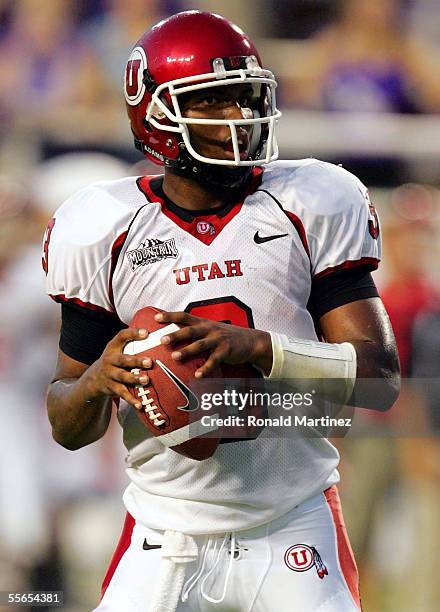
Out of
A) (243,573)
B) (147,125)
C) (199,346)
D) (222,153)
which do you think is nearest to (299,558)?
(243,573)

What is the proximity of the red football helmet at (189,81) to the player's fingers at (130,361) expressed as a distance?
0.46 meters

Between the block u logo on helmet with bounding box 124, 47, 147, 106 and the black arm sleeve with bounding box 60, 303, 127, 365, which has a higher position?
the block u logo on helmet with bounding box 124, 47, 147, 106

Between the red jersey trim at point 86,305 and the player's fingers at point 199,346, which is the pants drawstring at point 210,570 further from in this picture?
the red jersey trim at point 86,305

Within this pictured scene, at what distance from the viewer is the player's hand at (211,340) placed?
201 centimetres

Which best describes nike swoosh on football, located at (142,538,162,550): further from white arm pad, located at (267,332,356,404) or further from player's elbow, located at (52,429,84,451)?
white arm pad, located at (267,332,356,404)

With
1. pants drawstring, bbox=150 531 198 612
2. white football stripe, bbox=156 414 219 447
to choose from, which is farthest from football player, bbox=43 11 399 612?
white football stripe, bbox=156 414 219 447

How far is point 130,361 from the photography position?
2.06 meters

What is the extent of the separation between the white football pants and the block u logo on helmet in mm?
952

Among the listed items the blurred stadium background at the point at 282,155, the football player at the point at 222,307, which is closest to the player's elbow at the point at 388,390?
the football player at the point at 222,307

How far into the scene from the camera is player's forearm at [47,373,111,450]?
223 centimetres

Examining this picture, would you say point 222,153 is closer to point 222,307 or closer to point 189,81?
point 189,81

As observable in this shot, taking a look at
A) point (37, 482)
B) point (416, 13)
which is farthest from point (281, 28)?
point (37, 482)

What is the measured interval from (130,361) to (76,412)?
27 centimetres

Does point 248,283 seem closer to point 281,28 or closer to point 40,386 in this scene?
point 40,386
